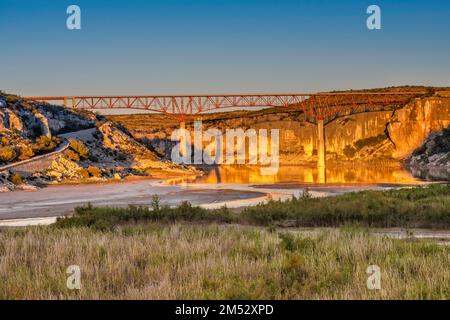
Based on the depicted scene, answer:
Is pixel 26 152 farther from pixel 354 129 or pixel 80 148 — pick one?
pixel 354 129

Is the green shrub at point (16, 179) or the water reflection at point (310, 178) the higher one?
the green shrub at point (16, 179)

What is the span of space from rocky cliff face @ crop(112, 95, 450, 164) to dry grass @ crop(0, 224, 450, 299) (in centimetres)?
6766

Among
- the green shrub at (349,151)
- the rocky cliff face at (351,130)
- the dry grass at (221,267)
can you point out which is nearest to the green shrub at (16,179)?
the dry grass at (221,267)

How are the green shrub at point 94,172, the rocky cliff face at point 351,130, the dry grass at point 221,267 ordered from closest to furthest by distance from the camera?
the dry grass at point 221,267 → the green shrub at point 94,172 → the rocky cliff face at point 351,130

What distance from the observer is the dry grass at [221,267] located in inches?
258

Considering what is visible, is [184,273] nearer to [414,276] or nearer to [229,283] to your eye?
[229,283]

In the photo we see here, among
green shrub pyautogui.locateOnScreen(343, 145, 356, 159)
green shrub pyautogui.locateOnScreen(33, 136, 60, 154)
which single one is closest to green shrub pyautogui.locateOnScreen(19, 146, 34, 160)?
green shrub pyautogui.locateOnScreen(33, 136, 60, 154)

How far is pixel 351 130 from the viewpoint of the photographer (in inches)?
4737

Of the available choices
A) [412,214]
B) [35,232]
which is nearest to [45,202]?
[35,232]

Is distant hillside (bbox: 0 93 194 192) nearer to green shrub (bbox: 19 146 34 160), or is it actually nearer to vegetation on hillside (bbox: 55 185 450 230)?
green shrub (bbox: 19 146 34 160)

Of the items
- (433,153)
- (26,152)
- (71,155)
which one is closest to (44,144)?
(71,155)

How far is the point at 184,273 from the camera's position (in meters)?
7.63

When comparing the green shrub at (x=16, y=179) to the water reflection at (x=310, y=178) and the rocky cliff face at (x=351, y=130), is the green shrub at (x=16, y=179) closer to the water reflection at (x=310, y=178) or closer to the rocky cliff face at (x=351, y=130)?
the water reflection at (x=310, y=178)

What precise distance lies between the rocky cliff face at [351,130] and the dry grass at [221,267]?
6766 centimetres
